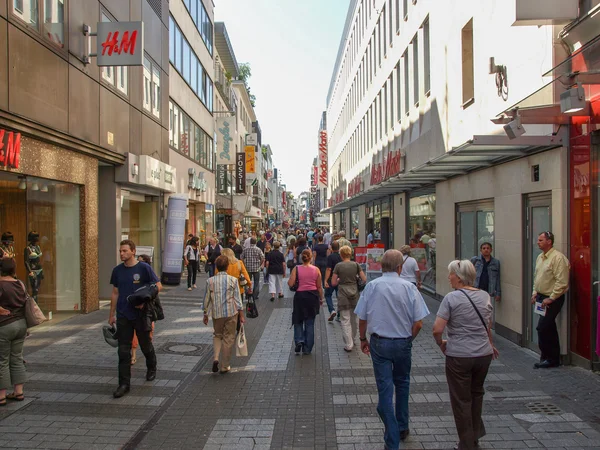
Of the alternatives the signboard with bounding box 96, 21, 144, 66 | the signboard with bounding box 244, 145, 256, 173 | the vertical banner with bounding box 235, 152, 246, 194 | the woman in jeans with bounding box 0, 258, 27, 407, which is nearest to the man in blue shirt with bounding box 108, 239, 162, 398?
the woman in jeans with bounding box 0, 258, 27, 407

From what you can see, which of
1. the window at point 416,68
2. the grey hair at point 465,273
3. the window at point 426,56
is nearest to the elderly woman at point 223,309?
the grey hair at point 465,273

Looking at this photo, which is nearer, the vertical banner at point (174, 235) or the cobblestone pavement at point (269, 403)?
the cobblestone pavement at point (269, 403)

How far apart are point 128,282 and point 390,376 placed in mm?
3563

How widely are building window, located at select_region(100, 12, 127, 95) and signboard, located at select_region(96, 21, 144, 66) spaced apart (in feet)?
3.73

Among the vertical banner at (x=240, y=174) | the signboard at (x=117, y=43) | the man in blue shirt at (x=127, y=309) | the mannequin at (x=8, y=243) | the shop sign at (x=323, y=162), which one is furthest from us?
the shop sign at (x=323, y=162)

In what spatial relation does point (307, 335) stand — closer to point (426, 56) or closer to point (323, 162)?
point (426, 56)

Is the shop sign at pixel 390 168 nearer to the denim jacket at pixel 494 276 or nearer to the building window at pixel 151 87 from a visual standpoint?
the building window at pixel 151 87

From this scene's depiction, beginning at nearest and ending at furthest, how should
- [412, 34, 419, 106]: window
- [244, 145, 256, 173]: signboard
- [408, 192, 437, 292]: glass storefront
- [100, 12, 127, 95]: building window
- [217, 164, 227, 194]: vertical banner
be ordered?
[100, 12, 127, 95]: building window < [408, 192, 437, 292]: glass storefront < [412, 34, 419, 106]: window < [217, 164, 227, 194]: vertical banner < [244, 145, 256, 173]: signboard

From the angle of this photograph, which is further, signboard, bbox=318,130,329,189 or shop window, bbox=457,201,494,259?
signboard, bbox=318,130,329,189

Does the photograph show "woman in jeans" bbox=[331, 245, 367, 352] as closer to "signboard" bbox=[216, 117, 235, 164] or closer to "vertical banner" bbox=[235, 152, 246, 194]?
"signboard" bbox=[216, 117, 235, 164]

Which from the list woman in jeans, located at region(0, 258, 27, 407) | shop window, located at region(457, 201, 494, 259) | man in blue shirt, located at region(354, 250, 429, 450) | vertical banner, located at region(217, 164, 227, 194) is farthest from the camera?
vertical banner, located at region(217, 164, 227, 194)

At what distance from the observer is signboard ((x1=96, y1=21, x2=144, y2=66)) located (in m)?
Answer: 11.9

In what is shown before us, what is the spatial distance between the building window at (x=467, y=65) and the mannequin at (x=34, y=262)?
368 inches

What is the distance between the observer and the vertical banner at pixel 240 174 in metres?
40.3
